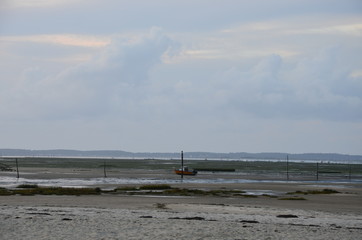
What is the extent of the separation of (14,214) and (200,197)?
15478 mm

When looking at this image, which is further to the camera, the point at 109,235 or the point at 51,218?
the point at 51,218

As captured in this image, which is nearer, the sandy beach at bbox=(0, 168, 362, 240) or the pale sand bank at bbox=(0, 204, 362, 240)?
the pale sand bank at bbox=(0, 204, 362, 240)

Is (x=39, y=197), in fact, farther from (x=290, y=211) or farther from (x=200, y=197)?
(x=290, y=211)

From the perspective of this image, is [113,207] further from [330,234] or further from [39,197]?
[330,234]

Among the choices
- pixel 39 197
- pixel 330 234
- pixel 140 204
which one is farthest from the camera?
pixel 39 197

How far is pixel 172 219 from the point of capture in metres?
22.9

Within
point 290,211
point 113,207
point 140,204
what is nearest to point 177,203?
point 140,204

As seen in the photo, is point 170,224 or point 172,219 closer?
point 170,224

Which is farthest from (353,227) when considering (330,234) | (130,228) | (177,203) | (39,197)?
(39,197)

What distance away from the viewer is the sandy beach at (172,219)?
19.2 meters

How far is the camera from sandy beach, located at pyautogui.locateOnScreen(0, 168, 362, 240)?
63.1 ft

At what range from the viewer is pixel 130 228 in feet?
66.2

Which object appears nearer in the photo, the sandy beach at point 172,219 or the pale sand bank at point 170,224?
the pale sand bank at point 170,224

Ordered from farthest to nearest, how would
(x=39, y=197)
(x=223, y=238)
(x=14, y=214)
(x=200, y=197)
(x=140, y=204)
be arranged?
1. (x=200, y=197)
2. (x=39, y=197)
3. (x=140, y=204)
4. (x=14, y=214)
5. (x=223, y=238)
